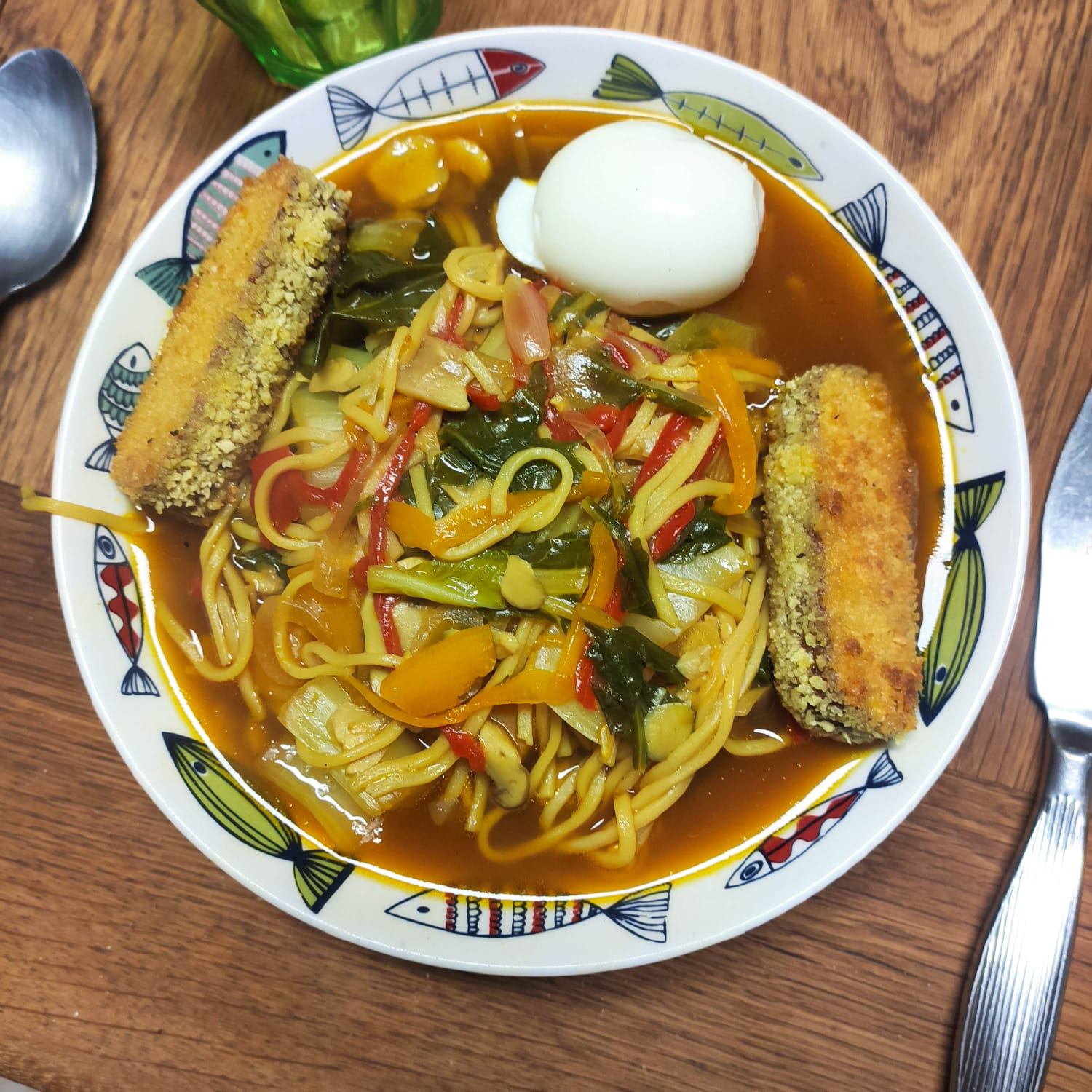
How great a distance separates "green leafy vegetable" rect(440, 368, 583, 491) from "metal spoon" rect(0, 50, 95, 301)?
4.01 ft

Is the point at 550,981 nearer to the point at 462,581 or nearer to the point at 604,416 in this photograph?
the point at 462,581

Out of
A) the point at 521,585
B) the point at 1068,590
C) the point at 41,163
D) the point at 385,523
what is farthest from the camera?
the point at 41,163

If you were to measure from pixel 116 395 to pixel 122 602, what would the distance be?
504mm

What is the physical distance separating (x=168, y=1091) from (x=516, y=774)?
119 centimetres

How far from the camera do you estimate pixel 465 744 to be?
1.76 metres

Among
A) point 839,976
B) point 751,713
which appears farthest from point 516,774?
point 839,976

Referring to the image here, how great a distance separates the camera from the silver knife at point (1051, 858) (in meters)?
1.73

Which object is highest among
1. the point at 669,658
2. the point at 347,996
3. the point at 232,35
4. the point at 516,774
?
the point at 232,35

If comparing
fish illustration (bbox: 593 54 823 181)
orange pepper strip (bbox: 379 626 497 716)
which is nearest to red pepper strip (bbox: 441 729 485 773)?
orange pepper strip (bbox: 379 626 497 716)

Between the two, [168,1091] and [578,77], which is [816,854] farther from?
[578,77]

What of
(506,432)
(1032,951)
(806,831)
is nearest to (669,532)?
(506,432)

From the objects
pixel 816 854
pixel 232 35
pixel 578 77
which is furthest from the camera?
pixel 232 35

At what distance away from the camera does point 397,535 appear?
5.60 ft

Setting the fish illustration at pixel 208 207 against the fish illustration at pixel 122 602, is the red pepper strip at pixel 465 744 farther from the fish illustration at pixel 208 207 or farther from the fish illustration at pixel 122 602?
the fish illustration at pixel 208 207
